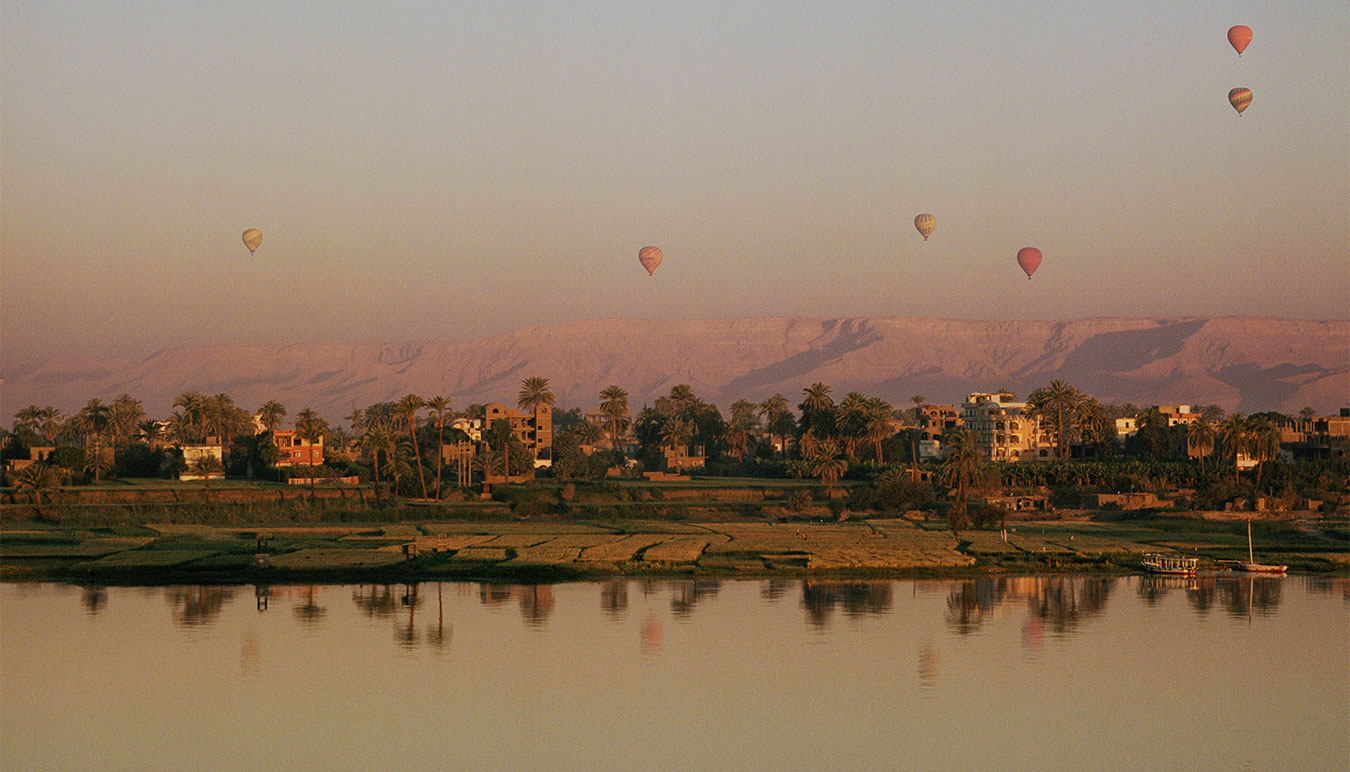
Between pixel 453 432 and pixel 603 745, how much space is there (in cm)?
14332

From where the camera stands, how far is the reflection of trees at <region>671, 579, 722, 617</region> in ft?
219

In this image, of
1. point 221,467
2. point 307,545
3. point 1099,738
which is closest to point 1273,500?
point 307,545

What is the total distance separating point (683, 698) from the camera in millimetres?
48156

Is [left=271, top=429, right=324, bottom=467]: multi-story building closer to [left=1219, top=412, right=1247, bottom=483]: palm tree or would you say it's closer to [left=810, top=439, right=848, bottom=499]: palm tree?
[left=810, top=439, right=848, bottom=499]: palm tree

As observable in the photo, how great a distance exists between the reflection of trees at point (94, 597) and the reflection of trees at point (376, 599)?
434 inches

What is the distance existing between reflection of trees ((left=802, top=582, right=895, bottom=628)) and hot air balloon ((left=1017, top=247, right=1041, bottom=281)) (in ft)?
245

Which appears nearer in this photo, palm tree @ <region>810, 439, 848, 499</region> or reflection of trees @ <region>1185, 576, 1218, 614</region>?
reflection of trees @ <region>1185, 576, 1218, 614</region>

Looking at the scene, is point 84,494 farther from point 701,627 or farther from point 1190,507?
point 1190,507

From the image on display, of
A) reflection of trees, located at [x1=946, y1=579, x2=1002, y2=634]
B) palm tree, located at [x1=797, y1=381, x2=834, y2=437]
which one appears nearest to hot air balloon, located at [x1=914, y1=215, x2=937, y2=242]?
palm tree, located at [x1=797, y1=381, x2=834, y2=437]

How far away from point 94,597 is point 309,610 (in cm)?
1189

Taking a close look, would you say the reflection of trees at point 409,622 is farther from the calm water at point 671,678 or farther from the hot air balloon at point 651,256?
the hot air balloon at point 651,256

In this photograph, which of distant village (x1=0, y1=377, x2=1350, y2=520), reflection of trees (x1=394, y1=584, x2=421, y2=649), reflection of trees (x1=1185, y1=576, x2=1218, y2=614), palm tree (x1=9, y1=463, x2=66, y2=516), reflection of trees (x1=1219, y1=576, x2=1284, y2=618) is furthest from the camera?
distant village (x1=0, y1=377, x2=1350, y2=520)

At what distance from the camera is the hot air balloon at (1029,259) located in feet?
477

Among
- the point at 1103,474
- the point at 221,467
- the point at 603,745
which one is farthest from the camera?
the point at 221,467
